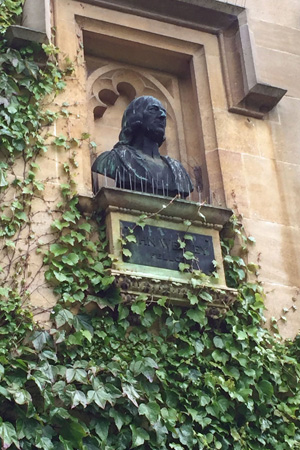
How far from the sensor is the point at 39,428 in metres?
6.05

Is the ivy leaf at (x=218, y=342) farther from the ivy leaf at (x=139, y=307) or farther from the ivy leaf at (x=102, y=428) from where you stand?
the ivy leaf at (x=102, y=428)

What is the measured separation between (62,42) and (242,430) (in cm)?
341

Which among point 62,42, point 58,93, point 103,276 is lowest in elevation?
point 103,276

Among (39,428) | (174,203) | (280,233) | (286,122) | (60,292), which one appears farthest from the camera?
(286,122)

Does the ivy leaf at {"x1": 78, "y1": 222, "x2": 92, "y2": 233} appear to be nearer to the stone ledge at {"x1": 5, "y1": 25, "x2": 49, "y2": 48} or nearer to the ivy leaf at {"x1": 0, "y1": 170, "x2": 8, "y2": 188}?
the ivy leaf at {"x1": 0, "y1": 170, "x2": 8, "y2": 188}

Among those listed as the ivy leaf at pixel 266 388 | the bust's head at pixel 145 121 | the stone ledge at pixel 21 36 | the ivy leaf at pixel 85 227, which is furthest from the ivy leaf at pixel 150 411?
the stone ledge at pixel 21 36

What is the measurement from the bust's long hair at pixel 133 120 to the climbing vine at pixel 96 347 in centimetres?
49

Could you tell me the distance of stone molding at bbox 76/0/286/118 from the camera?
8562 millimetres

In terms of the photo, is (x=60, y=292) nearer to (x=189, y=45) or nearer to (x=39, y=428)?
(x=39, y=428)

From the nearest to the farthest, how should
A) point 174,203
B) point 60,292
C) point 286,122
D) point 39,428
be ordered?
point 39,428, point 60,292, point 174,203, point 286,122

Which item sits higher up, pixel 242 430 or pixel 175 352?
pixel 175 352

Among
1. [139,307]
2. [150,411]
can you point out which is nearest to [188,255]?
[139,307]

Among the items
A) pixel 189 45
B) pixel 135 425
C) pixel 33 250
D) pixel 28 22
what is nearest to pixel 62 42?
pixel 28 22

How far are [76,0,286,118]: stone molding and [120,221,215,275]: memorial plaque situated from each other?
1.62m
